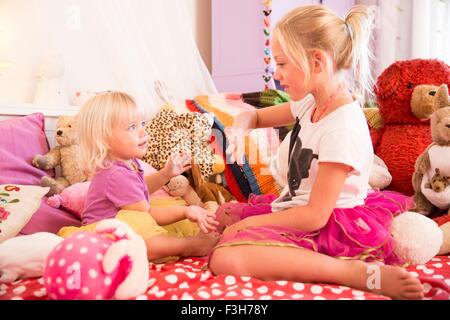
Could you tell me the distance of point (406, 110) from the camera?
1.68 metres

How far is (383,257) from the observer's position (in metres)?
1.11

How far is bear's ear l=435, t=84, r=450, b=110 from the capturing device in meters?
1.47

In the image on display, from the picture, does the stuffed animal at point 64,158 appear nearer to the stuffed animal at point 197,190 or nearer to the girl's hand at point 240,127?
the stuffed animal at point 197,190

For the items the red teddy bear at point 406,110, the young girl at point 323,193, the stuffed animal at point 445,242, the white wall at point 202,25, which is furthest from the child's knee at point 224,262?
the white wall at point 202,25

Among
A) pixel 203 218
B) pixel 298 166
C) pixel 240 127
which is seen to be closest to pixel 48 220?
pixel 203 218

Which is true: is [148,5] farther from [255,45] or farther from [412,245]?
[412,245]

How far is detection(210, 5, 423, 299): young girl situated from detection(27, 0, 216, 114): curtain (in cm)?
109

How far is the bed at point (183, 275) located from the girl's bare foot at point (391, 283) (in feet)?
0.09

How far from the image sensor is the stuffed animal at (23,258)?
3.31ft

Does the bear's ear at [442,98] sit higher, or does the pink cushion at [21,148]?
the bear's ear at [442,98]

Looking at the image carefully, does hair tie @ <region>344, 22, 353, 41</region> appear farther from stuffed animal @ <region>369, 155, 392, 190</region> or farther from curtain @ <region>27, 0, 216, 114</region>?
curtain @ <region>27, 0, 216, 114</region>

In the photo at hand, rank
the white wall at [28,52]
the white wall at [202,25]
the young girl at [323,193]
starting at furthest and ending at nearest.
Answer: the white wall at [202,25], the white wall at [28,52], the young girl at [323,193]

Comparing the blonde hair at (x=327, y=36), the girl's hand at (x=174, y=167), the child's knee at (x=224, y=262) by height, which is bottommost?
the child's knee at (x=224, y=262)
